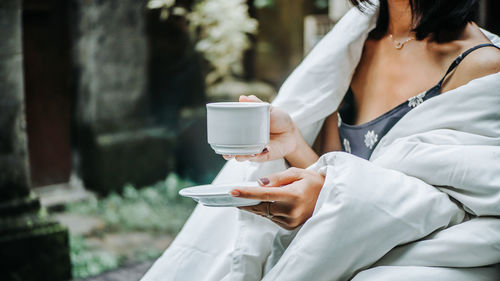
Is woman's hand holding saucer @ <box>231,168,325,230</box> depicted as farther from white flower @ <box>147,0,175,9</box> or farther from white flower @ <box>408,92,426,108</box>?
white flower @ <box>147,0,175,9</box>

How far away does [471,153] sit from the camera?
1.16m

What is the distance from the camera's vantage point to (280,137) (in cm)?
158

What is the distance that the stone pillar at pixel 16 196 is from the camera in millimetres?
2594

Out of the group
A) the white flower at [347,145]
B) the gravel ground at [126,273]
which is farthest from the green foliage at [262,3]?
the white flower at [347,145]

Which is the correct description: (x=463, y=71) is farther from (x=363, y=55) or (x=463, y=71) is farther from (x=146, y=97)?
(x=146, y=97)

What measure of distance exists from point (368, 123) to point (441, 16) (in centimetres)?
37

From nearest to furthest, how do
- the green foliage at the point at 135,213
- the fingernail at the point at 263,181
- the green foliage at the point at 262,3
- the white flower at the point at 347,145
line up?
1. the fingernail at the point at 263,181
2. the white flower at the point at 347,145
3. the green foliage at the point at 135,213
4. the green foliage at the point at 262,3

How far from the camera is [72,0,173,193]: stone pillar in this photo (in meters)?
4.16

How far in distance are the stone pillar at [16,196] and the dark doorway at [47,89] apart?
1.68m

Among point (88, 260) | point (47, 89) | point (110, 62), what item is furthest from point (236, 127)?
point (47, 89)

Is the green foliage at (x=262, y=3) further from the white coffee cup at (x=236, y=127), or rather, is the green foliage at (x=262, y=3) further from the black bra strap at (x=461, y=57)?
the white coffee cup at (x=236, y=127)

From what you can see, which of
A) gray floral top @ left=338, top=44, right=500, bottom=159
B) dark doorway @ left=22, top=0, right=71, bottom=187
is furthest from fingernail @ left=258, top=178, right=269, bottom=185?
dark doorway @ left=22, top=0, right=71, bottom=187

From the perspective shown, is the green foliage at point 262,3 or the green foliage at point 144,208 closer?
the green foliage at point 144,208

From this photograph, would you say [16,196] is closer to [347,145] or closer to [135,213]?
[135,213]
